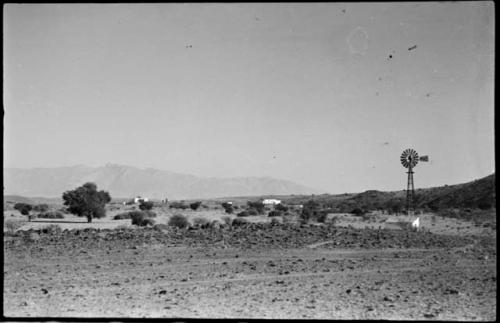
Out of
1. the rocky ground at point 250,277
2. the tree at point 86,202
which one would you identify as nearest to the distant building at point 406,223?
the rocky ground at point 250,277

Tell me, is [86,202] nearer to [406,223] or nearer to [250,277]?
[406,223]

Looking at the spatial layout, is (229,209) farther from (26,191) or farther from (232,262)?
(26,191)

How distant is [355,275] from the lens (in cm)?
1510

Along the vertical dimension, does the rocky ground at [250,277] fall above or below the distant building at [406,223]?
below

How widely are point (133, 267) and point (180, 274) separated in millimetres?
1780

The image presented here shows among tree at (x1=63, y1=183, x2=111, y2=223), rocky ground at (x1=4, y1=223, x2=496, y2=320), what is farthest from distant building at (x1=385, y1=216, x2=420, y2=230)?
tree at (x1=63, y1=183, x2=111, y2=223)

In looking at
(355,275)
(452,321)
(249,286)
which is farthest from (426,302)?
(249,286)

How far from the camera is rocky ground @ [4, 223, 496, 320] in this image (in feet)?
37.9

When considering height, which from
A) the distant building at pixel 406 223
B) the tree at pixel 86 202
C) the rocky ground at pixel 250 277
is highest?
the tree at pixel 86 202

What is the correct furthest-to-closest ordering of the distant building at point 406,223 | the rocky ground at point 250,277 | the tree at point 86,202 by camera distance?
1. the tree at point 86,202
2. the distant building at point 406,223
3. the rocky ground at point 250,277

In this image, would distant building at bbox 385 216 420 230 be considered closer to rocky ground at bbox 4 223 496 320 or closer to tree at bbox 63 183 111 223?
rocky ground at bbox 4 223 496 320

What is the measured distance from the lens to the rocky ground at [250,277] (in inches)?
455

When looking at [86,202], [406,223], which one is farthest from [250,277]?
[86,202]

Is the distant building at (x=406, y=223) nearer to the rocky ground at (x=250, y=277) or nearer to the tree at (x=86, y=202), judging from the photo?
the rocky ground at (x=250, y=277)
